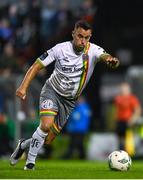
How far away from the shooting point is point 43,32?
28000 millimetres

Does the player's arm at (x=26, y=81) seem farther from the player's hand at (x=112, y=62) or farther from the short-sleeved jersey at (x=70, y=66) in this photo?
the player's hand at (x=112, y=62)

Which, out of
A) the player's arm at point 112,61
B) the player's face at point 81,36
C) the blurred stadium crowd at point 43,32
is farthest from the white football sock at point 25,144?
the blurred stadium crowd at point 43,32

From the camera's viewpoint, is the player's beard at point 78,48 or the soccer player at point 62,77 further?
the player's beard at point 78,48

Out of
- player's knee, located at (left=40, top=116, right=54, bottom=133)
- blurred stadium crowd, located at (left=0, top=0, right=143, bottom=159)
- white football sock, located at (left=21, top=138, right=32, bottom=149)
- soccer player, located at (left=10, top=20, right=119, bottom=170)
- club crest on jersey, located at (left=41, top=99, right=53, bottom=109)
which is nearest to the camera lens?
player's knee, located at (left=40, top=116, right=54, bottom=133)

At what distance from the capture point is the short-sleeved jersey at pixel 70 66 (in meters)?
14.8

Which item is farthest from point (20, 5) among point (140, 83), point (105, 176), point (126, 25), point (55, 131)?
point (105, 176)

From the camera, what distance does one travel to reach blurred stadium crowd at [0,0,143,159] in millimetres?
25609

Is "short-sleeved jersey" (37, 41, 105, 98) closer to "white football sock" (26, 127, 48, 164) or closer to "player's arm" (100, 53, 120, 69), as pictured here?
"player's arm" (100, 53, 120, 69)

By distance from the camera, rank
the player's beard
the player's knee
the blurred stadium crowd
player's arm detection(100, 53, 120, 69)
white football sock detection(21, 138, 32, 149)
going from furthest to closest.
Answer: the blurred stadium crowd, white football sock detection(21, 138, 32, 149), the player's beard, the player's knee, player's arm detection(100, 53, 120, 69)

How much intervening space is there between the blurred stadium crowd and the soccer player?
9.19 metres

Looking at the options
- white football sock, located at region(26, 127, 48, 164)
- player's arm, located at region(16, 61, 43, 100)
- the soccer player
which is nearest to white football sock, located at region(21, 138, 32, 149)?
the soccer player

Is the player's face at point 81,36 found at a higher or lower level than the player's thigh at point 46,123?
higher

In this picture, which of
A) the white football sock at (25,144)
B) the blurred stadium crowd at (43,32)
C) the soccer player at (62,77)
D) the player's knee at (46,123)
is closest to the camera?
the player's knee at (46,123)

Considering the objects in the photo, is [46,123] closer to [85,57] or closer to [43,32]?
[85,57]
